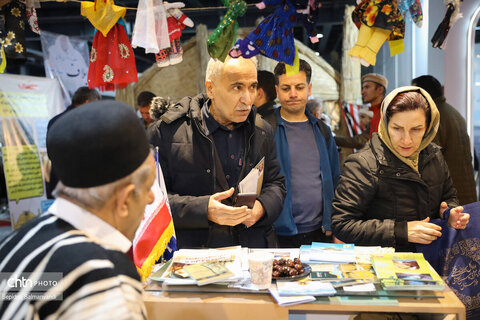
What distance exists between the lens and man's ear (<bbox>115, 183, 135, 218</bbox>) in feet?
3.63

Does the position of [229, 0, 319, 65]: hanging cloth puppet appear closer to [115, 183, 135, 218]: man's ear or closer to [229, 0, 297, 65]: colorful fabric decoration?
[229, 0, 297, 65]: colorful fabric decoration

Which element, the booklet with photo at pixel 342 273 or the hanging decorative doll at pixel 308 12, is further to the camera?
the hanging decorative doll at pixel 308 12

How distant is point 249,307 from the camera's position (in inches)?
63.1

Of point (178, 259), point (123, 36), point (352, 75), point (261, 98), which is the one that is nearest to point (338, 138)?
point (261, 98)

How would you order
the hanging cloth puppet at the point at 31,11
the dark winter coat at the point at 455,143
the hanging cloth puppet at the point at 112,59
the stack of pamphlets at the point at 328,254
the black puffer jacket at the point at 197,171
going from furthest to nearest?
the dark winter coat at the point at 455,143 < the hanging cloth puppet at the point at 112,59 < the hanging cloth puppet at the point at 31,11 < the black puffer jacket at the point at 197,171 < the stack of pamphlets at the point at 328,254

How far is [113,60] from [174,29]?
59 centimetres

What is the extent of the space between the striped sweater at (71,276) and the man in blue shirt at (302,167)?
1.91 metres

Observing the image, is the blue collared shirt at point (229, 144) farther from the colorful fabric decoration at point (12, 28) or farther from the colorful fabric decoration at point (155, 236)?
the colorful fabric decoration at point (12, 28)

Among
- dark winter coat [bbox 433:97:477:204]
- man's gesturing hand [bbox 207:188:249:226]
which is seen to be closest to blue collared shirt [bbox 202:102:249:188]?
man's gesturing hand [bbox 207:188:249:226]

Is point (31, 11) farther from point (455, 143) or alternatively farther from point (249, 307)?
point (455, 143)

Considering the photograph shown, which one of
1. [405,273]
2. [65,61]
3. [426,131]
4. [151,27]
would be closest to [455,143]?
[426,131]

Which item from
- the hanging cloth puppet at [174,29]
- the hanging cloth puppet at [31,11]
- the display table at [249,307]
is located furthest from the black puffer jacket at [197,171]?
the hanging cloth puppet at [31,11]

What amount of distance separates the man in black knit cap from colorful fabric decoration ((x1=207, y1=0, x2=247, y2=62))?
1220 mm

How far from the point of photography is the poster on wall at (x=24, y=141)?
5344 millimetres
